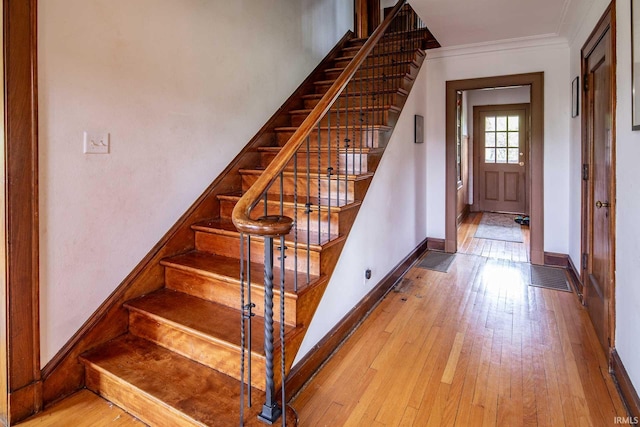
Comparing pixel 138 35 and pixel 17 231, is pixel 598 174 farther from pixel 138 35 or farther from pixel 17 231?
pixel 17 231

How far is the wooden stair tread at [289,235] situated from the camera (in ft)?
7.52

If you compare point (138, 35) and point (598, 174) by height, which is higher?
point (138, 35)

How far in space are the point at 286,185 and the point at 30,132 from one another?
169 centimetres

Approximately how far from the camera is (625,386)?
6.18ft

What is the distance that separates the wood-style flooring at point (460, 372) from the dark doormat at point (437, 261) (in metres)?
0.81

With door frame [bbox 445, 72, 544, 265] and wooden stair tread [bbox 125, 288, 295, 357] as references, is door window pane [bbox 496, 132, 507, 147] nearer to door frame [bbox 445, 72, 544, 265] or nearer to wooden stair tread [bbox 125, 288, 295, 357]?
door frame [bbox 445, 72, 544, 265]

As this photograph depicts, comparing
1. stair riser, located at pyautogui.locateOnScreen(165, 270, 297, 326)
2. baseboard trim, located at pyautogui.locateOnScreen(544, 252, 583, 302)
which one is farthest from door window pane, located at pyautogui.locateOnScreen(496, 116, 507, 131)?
stair riser, located at pyautogui.locateOnScreen(165, 270, 297, 326)

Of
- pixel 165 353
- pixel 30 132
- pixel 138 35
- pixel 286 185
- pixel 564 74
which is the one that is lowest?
pixel 165 353

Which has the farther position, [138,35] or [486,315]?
[486,315]

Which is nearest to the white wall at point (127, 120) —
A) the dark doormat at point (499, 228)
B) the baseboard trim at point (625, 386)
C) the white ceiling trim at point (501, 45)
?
the white ceiling trim at point (501, 45)

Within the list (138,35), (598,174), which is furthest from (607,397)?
(138,35)

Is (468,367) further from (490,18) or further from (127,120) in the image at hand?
(490,18)

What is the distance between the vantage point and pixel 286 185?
10.2 feet

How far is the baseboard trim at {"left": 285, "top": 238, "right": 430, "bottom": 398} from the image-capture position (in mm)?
2051
